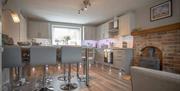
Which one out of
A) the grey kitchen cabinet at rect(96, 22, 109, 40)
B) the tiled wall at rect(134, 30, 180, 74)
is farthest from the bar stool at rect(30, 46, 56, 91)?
the grey kitchen cabinet at rect(96, 22, 109, 40)

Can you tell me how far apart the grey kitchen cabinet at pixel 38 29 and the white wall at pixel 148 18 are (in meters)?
4.37

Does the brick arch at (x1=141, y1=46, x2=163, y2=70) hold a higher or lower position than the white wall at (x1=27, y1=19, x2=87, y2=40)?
lower

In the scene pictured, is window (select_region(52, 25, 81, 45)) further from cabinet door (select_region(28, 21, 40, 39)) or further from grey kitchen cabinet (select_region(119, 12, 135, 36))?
grey kitchen cabinet (select_region(119, 12, 135, 36))

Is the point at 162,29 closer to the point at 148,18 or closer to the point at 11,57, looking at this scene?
the point at 148,18

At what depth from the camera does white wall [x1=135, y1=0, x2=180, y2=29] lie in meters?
3.28

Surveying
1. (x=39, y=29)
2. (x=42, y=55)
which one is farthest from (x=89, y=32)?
(x=42, y=55)

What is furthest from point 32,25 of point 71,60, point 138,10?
point 138,10

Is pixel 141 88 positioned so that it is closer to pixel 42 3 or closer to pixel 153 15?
pixel 153 15

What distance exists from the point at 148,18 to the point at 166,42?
1.11m

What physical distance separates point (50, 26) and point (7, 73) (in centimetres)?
409

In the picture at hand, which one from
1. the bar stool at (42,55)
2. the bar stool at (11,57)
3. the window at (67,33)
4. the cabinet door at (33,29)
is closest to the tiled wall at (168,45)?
the bar stool at (42,55)

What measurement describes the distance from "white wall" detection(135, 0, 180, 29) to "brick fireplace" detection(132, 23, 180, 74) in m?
0.25

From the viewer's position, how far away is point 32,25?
6176 millimetres

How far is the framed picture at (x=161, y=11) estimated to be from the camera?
3.46m
